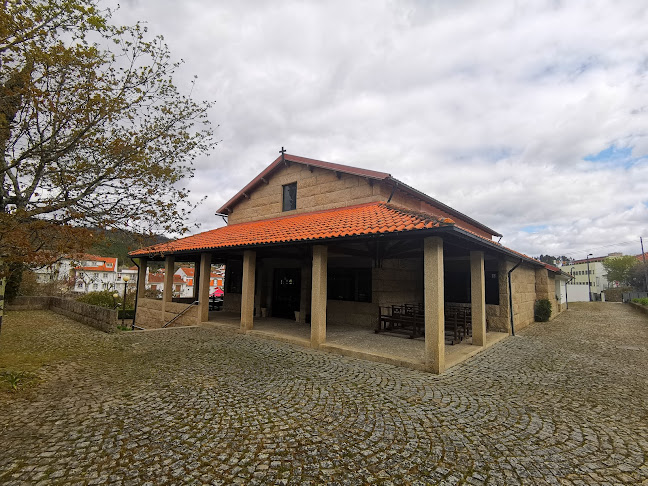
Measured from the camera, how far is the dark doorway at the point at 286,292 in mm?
13258

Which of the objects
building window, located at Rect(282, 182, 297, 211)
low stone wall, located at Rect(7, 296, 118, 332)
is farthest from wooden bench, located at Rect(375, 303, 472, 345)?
low stone wall, located at Rect(7, 296, 118, 332)

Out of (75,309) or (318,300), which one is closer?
(318,300)

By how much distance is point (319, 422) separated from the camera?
384 cm

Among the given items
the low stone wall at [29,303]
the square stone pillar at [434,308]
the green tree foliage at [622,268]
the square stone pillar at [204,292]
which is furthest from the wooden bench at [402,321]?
the green tree foliage at [622,268]

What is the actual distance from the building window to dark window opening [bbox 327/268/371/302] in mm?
3477

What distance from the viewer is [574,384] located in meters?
5.46

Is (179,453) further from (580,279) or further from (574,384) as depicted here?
(580,279)

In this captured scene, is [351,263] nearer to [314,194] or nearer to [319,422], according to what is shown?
[314,194]

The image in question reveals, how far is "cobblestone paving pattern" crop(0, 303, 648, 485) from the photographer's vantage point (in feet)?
9.51

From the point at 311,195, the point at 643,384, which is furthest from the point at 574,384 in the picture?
the point at 311,195

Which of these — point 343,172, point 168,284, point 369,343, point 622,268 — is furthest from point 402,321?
point 622,268

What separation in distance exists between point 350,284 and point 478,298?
4519 mm

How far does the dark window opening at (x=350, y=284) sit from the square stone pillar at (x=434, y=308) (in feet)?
15.9

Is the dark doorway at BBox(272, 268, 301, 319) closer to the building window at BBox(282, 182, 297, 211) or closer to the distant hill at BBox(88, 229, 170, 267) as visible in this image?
the building window at BBox(282, 182, 297, 211)
